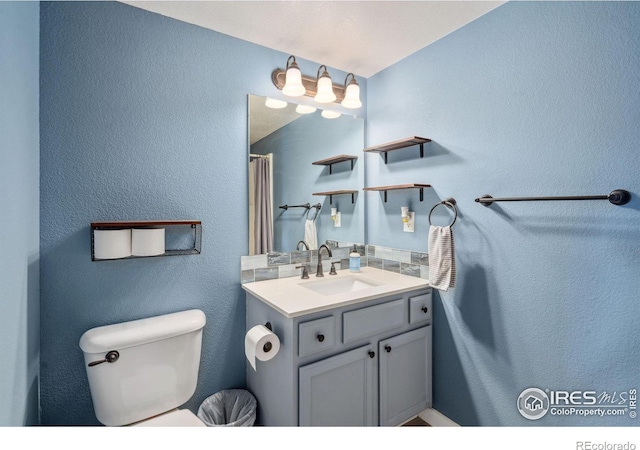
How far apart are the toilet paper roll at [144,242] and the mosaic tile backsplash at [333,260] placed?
0.49 metres

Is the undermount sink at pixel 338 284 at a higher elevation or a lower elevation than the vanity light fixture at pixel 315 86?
lower

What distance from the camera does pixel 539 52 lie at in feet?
4.24

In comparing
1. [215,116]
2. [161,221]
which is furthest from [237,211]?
[215,116]

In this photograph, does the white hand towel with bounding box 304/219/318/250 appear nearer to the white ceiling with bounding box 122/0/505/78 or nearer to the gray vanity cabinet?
the gray vanity cabinet

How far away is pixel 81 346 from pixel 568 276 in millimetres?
2058

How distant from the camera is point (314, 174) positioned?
1967 mm

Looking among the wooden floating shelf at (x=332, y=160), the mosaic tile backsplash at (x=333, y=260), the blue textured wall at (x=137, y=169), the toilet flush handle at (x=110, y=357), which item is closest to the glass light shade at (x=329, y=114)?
the wooden floating shelf at (x=332, y=160)

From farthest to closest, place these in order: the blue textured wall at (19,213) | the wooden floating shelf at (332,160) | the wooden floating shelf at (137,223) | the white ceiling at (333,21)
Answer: the wooden floating shelf at (332,160) < the white ceiling at (333,21) < the wooden floating shelf at (137,223) < the blue textured wall at (19,213)

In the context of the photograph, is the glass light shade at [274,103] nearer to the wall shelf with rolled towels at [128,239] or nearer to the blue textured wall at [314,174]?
the blue textured wall at [314,174]

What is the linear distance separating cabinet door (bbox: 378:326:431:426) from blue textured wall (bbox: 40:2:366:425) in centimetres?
83

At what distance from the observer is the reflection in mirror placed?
1752mm

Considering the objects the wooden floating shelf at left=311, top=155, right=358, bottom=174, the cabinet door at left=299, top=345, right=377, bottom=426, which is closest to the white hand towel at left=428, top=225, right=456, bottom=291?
the cabinet door at left=299, top=345, right=377, bottom=426

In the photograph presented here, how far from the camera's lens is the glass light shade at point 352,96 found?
1890 mm

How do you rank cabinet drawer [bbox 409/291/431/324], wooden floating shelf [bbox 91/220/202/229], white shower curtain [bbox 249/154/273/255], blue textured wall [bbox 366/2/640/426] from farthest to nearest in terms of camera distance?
white shower curtain [bbox 249/154/273/255]
cabinet drawer [bbox 409/291/431/324]
wooden floating shelf [bbox 91/220/202/229]
blue textured wall [bbox 366/2/640/426]
